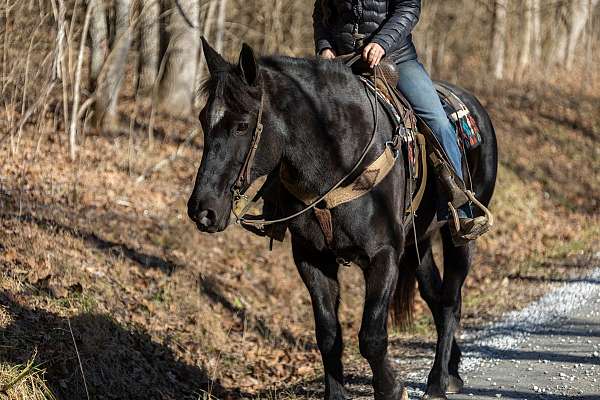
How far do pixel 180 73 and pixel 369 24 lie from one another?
9855 millimetres

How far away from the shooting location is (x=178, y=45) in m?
15.4

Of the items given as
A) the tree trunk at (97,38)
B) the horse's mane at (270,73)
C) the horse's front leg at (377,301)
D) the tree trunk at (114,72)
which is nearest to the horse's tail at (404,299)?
the horse's front leg at (377,301)

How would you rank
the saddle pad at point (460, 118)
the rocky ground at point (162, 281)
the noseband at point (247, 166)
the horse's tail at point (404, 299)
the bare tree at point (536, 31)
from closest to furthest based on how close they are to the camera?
the noseband at point (247, 166) → the saddle pad at point (460, 118) → the rocky ground at point (162, 281) → the horse's tail at point (404, 299) → the bare tree at point (536, 31)

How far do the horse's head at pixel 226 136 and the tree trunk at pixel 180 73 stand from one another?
33.5 ft

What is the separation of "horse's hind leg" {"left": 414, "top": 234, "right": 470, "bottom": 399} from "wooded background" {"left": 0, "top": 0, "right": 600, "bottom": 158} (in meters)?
4.45

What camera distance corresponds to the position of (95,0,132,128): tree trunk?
11693mm

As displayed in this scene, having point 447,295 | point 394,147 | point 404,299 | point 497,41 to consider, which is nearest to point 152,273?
point 404,299

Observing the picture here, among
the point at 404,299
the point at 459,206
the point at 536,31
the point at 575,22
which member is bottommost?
the point at 404,299

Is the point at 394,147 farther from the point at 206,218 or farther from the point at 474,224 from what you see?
the point at 206,218

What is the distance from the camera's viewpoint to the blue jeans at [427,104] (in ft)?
20.7

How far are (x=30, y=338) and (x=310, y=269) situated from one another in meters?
2.45

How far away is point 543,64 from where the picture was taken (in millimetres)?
30906

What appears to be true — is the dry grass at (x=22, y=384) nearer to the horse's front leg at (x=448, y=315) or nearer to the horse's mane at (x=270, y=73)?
the horse's mane at (x=270, y=73)

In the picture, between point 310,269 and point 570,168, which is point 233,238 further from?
point 570,168
